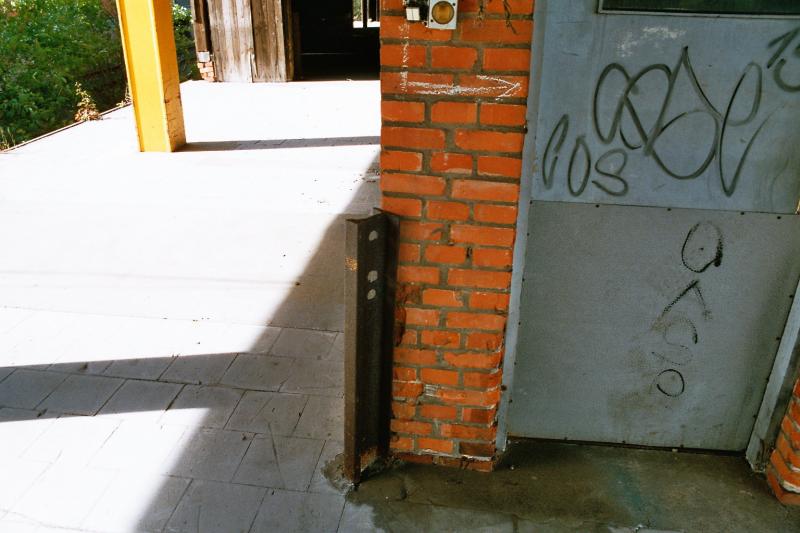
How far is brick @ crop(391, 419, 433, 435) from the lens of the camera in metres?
2.86

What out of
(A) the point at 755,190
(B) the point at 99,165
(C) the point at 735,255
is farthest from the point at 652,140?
(B) the point at 99,165

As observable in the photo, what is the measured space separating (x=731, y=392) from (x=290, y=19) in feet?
39.5

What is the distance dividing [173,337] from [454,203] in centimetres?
235

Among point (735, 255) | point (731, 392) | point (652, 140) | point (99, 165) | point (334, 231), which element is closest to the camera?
point (652, 140)

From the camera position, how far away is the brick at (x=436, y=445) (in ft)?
9.45

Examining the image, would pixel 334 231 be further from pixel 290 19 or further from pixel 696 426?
pixel 290 19

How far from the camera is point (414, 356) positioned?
2.72m

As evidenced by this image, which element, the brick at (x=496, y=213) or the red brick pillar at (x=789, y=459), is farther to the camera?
the red brick pillar at (x=789, y=459)

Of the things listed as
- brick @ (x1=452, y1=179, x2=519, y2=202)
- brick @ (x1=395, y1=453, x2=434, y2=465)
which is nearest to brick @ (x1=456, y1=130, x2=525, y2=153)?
brick @ (x1=452, y1=179, x2=519, y2=202)

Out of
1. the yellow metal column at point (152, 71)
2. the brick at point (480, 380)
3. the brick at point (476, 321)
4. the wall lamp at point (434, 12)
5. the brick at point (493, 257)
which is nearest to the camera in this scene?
the wall lamp at point (434, 12)

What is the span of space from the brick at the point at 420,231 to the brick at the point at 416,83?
0.50 m

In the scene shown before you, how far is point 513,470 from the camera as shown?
2.91 metres

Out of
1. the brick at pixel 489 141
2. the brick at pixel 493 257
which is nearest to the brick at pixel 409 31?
the brick at pixel 489 141

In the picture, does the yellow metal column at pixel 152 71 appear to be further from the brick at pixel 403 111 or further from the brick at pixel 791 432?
the brick at pixel 791 432
